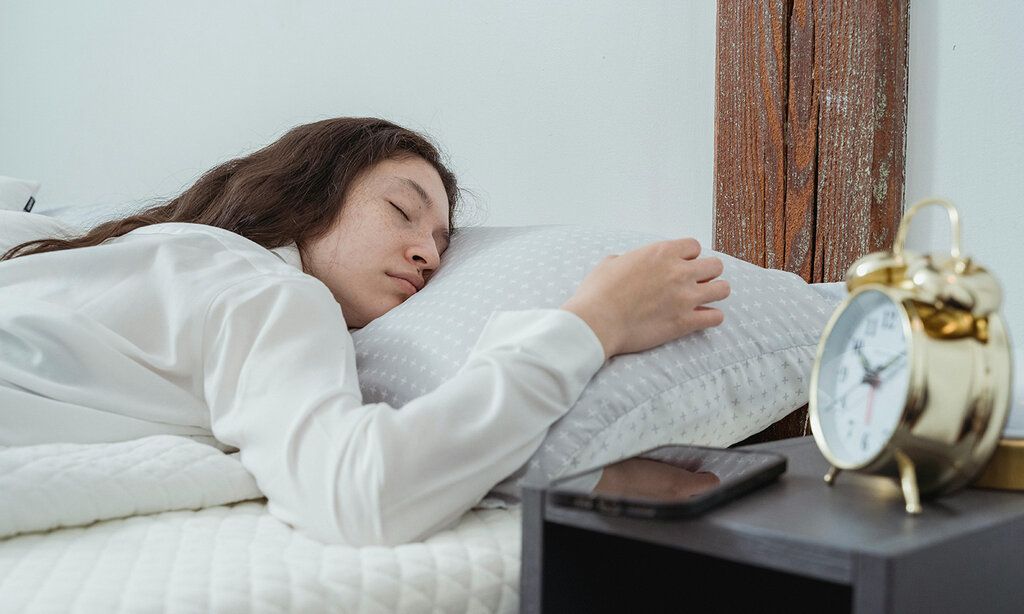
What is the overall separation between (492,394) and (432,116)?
1128 mm

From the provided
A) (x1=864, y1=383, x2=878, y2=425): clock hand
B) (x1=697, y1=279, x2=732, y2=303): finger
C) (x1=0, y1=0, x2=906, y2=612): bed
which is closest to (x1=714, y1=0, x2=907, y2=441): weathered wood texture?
(x1=0, y1=0, x2=906, y2=612): bed

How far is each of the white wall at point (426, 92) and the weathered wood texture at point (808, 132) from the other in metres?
0.11

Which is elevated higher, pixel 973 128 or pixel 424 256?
pixel 973 128

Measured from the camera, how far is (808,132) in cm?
123

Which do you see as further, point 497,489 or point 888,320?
point 497,489

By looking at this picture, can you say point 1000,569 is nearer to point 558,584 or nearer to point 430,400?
point 558,584

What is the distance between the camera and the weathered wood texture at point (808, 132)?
1.17 meters

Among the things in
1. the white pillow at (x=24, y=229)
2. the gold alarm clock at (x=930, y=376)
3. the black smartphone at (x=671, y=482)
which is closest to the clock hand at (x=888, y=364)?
the gold alarm clock at (x=930, y=376)

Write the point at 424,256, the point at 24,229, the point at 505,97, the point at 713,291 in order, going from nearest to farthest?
the point at 713,291
the point at 424,256
the point at 24,229
the point at 505,97

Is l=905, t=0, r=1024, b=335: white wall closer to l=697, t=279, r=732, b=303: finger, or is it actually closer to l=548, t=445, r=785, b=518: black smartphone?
l=697, t=279, r=732, b=303: finger

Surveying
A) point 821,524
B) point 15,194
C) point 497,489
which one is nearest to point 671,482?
point 821,524

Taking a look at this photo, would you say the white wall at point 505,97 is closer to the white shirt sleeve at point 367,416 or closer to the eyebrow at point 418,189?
the eyebrow at point 418,189

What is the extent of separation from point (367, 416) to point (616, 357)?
271 mm

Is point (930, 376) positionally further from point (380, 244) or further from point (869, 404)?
point (380, 244)
